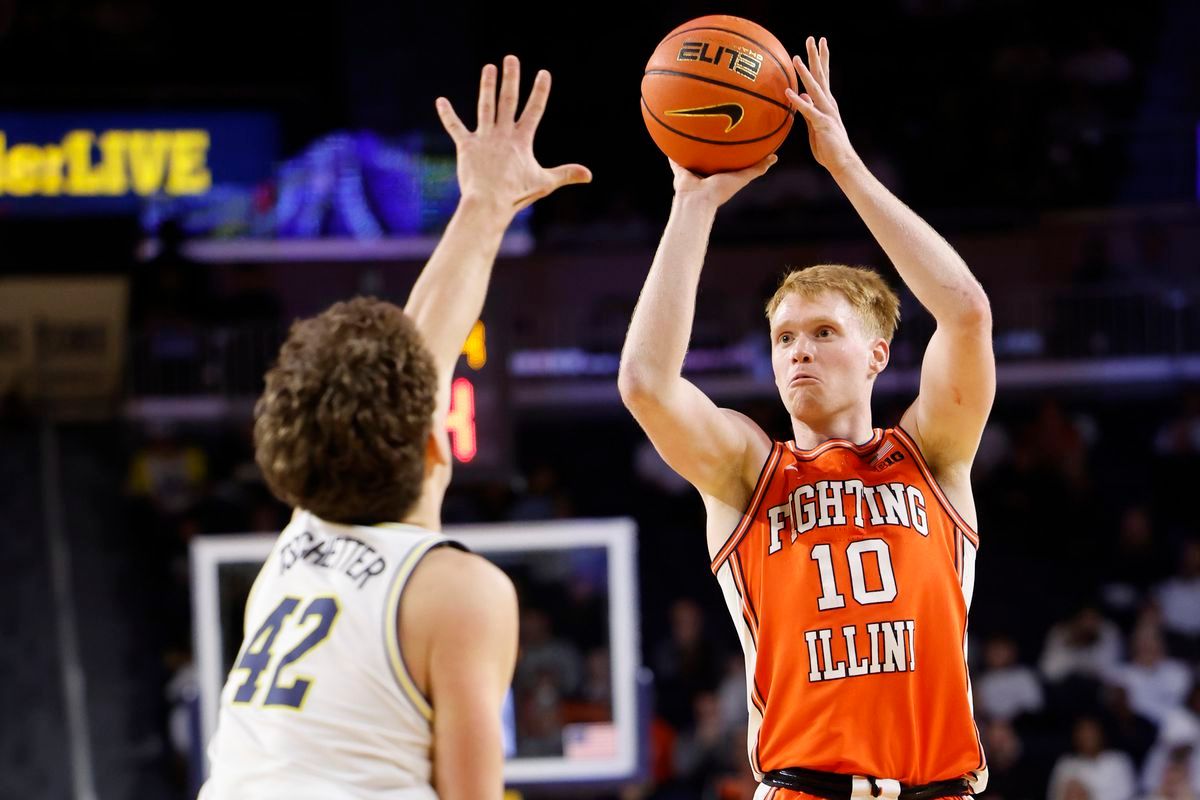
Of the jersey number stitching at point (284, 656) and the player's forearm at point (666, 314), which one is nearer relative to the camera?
the jersey number stitching at point (284, 656)

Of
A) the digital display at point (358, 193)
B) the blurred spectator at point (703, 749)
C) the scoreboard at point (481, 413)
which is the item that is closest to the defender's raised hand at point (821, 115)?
the scoreboard at point (481, 413)

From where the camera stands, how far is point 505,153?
→ 3.25 metres

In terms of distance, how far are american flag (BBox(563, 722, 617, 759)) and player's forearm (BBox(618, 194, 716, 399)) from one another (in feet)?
14.9

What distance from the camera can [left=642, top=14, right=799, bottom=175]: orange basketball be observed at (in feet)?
11.7

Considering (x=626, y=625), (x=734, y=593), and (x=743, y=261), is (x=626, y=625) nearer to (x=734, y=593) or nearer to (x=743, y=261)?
(x=734, y=593)

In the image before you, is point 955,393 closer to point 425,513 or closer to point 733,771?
point 425,513

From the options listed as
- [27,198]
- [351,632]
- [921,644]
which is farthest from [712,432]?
[27,198]

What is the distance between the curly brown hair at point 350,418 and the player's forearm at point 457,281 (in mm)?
461

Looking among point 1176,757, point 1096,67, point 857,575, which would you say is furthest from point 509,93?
point 1096,67

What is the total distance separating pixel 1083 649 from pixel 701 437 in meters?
7.95

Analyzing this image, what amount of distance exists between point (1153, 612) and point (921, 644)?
7900 millimetres

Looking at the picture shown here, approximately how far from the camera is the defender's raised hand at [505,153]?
320cm

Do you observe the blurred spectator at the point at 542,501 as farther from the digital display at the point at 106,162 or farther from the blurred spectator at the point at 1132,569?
the digital display at the point at 106,162

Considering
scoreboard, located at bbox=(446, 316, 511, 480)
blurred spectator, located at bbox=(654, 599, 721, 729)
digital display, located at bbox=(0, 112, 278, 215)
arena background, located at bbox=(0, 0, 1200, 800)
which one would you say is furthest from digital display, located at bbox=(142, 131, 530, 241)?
scoreboard, located at bbox=(446, 316, 511, 480)
